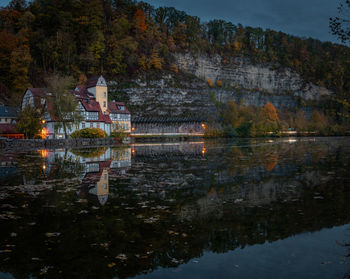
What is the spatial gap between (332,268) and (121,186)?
9.17 meters

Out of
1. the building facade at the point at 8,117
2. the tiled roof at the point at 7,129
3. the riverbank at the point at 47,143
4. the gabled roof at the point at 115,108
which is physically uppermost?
the gabled roof at the point at 115,108

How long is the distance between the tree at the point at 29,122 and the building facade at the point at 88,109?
10.9 feet

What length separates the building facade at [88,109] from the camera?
5860 cm

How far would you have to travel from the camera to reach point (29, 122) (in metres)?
48.3

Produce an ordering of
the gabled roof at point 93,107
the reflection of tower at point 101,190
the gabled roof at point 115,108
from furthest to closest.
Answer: the gabled roof at point 115,108, the gabled roof at point 93,107, the reflection of tower at point 101,190

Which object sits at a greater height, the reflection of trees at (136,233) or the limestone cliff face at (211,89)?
the limestone cliff face at (211,89)

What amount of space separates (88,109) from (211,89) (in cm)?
6569

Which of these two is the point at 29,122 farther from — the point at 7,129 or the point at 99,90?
the point at 99,90

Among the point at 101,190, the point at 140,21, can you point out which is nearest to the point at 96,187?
the point at 101,190

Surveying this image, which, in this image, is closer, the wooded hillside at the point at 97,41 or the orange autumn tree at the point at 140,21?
the wooded hillside at the point at 97,41

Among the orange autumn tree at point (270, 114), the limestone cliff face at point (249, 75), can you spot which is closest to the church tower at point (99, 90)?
the limestone cliff face at point (249, 75)

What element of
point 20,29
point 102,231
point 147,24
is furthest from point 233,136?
point 102,231

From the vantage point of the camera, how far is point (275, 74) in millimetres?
145750

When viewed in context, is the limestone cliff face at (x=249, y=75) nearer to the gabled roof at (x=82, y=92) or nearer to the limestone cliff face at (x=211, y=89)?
the limestone cliff face at (x=211, y=89)
